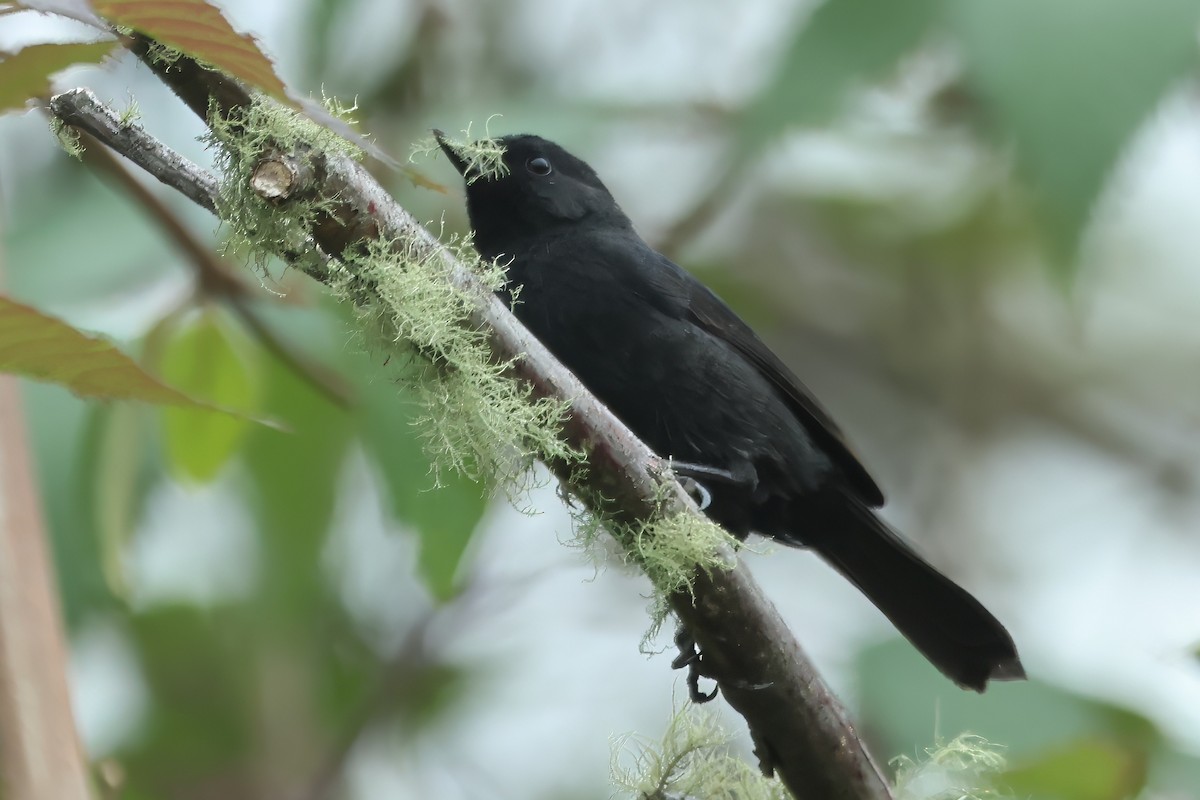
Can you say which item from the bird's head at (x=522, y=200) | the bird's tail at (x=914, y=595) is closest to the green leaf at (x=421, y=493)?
the bird's head at (x=522, y=200)

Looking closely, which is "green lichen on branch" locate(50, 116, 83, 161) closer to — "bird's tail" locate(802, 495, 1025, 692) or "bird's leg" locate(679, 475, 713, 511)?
"bird's leg" locate(679, 475, 713, 511)

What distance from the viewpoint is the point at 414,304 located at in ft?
6.77

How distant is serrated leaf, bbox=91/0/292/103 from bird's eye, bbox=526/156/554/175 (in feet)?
7.38

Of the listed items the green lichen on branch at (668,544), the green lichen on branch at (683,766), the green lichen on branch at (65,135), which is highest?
the green lichen on branch at (668,544)

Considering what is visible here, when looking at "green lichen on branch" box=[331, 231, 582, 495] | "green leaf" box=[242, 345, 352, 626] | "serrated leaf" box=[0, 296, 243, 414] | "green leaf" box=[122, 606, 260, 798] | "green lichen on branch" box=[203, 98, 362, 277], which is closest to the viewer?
"serrated leaf" box=[0, 296, 243, 414]

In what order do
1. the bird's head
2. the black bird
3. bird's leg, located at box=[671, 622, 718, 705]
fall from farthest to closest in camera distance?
the bird's head
the black bird
bird's leg, located at box=[671, 622, 718, 705]

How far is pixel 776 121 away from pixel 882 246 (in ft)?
11.6

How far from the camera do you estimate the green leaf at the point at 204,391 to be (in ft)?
10.2

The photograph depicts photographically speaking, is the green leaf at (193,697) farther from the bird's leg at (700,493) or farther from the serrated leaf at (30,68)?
the serrated leaf at (30,68)

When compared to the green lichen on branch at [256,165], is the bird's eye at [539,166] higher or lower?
higher

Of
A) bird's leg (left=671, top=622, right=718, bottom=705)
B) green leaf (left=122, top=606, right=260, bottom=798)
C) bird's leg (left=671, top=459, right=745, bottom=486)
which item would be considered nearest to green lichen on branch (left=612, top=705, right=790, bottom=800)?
bird's leg (left=671, top=622, right=718, bottom=705)

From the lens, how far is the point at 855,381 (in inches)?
249

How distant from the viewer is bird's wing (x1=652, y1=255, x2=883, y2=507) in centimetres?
352

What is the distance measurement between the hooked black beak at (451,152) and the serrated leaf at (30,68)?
68.1 inches
